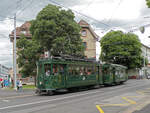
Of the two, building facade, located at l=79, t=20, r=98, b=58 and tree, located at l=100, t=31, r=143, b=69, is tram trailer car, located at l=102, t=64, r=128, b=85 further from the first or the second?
tree, located at l=100, t=31, r=143, b=69

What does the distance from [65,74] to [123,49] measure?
4091cm

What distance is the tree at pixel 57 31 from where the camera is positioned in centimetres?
2959

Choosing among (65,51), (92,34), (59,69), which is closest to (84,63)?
(59,69)

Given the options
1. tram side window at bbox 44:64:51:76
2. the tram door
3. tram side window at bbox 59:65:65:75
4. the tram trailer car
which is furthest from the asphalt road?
the tram trailer car

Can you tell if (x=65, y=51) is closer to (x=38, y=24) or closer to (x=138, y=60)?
(x=38, y=24)

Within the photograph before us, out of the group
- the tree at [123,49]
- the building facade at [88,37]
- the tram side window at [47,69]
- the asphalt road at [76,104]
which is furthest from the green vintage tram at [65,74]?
the tree at [123,49]

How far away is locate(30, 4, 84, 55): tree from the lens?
97.1ft

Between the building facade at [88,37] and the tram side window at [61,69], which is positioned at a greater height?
the building facade at [88,37]

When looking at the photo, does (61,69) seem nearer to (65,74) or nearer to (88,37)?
(65,74)

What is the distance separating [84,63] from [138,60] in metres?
→ 39.6

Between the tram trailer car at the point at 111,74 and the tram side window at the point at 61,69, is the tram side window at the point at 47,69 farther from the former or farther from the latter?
the tram trailer car at the point at 111,74

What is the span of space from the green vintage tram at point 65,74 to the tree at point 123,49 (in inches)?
1284

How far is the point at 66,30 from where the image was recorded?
102 ft

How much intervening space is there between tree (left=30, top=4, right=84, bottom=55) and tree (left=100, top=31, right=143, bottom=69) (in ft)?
90.0
